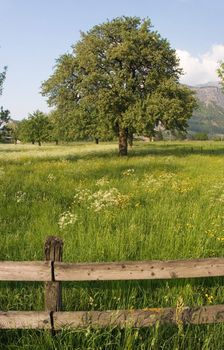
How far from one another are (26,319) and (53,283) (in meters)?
0.55

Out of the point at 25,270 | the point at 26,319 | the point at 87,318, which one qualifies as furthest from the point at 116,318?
the point at 25,270

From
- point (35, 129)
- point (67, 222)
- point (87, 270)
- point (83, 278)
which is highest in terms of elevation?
point (35, 129)

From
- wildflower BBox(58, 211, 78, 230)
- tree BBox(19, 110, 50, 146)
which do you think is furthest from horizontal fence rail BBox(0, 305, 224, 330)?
tree BBox(19, 110, 50, 146)

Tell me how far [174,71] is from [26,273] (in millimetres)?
33708

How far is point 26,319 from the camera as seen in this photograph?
425 cm

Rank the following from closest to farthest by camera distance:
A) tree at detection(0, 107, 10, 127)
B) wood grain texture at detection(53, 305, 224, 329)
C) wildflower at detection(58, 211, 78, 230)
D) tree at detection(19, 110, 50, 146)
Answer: wood grain texture at detection(53, 305, 224, 329) → wildflower at detection(58, 211, 78, 230) → tree at detection(0, 107, 10, 127) → tree at detection(19, 110, 50, 146)

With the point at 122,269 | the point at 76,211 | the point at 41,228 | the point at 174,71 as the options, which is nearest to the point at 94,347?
the point at 122,269

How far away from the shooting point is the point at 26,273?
4215mm

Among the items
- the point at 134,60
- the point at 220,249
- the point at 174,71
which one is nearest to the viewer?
the point at 220,249

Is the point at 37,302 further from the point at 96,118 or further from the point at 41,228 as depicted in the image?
the point at 96,118

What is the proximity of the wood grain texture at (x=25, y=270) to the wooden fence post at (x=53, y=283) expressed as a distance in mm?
84

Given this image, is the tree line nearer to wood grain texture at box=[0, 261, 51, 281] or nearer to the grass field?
the grass field

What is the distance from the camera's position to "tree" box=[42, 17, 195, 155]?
31844mm

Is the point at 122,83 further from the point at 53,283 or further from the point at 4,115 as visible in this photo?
the point at 53,283
